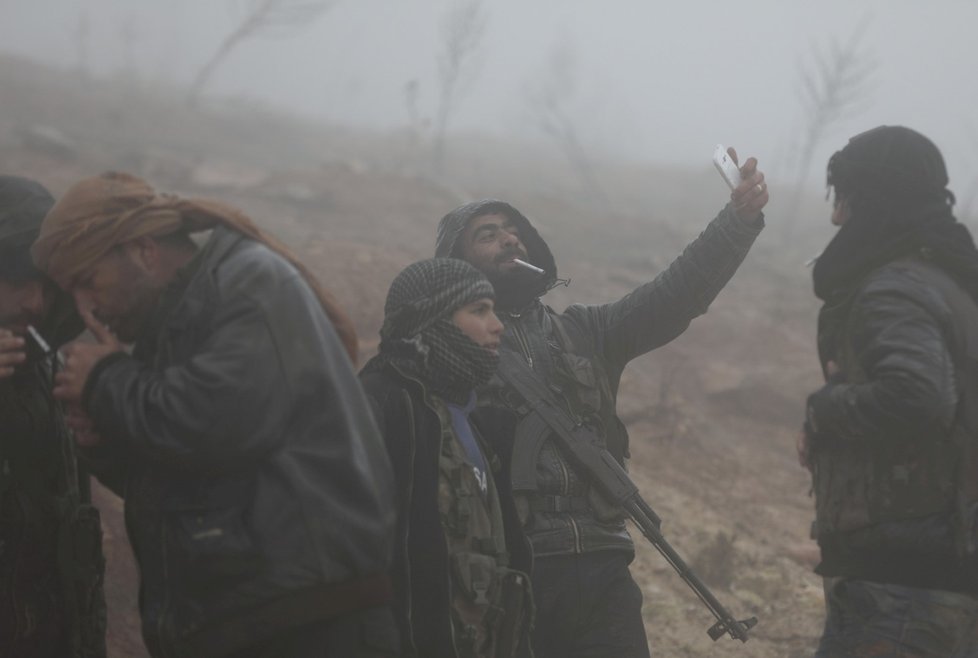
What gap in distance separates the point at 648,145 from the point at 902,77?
35.8 meters

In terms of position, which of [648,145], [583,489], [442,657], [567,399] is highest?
[648,145]

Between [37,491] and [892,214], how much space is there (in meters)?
2.44

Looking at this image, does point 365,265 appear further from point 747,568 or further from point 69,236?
point 69,236

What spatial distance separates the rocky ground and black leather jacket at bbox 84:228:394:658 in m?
2.48

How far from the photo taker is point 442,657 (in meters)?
1.91

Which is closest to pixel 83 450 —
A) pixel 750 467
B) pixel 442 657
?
pixel 442 657

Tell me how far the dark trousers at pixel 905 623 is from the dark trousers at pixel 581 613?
58cm

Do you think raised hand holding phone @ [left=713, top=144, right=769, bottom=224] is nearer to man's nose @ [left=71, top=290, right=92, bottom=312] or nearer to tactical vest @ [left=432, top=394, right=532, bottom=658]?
tactical vest @ [left=432, top=394, right=532, bottom=658]

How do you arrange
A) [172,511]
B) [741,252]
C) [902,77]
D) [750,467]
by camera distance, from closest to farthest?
1. [172,511]
2. [741,252]
3. [750,467]
4. [902,77]

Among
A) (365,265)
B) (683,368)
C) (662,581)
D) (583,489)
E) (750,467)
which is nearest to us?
(583,489)

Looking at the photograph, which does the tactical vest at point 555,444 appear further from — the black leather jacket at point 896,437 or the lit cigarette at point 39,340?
the lit cigarette at point 39,340

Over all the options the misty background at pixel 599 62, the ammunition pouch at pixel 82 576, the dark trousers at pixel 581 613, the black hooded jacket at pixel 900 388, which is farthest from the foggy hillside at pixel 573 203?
the black hooded jacket at pixel 900 388

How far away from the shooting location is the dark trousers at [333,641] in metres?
1.67

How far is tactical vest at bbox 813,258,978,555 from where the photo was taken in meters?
2.20
